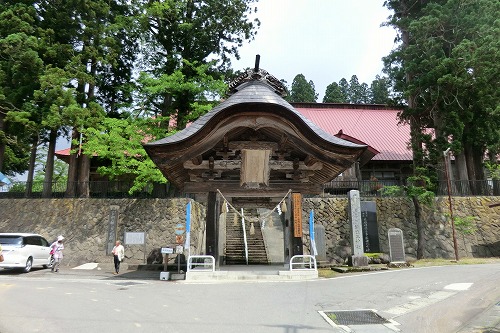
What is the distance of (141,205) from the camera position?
20.1m

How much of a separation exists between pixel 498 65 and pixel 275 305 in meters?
17.8

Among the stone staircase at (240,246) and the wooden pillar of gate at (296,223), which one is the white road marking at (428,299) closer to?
the wooden pillar of gate at (296,223)

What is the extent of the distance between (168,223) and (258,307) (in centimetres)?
1419

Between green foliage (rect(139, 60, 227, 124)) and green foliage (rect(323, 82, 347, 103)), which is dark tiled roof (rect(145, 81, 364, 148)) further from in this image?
green foliage (rect(323, 82, 347, 103))

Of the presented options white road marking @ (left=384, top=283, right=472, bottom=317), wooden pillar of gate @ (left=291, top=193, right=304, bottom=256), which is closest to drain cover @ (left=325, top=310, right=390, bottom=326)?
white road marking @ (left=384, top=283, right=472, bottom=317)

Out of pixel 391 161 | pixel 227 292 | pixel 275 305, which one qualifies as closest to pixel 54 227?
pixel 227 292

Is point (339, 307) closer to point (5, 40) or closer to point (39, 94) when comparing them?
point (39, 94)

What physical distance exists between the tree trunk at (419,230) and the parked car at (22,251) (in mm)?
19651

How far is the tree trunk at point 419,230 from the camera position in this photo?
18.5 metres

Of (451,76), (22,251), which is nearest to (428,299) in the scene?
(451,76)

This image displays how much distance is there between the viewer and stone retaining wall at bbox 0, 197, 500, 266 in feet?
63.2

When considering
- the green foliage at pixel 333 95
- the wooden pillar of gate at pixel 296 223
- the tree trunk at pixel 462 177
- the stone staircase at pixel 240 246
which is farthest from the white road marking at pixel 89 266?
the green foliage at pixel 333 95

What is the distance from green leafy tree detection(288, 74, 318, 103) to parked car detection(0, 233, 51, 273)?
120 feet

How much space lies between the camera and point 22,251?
567 inches
